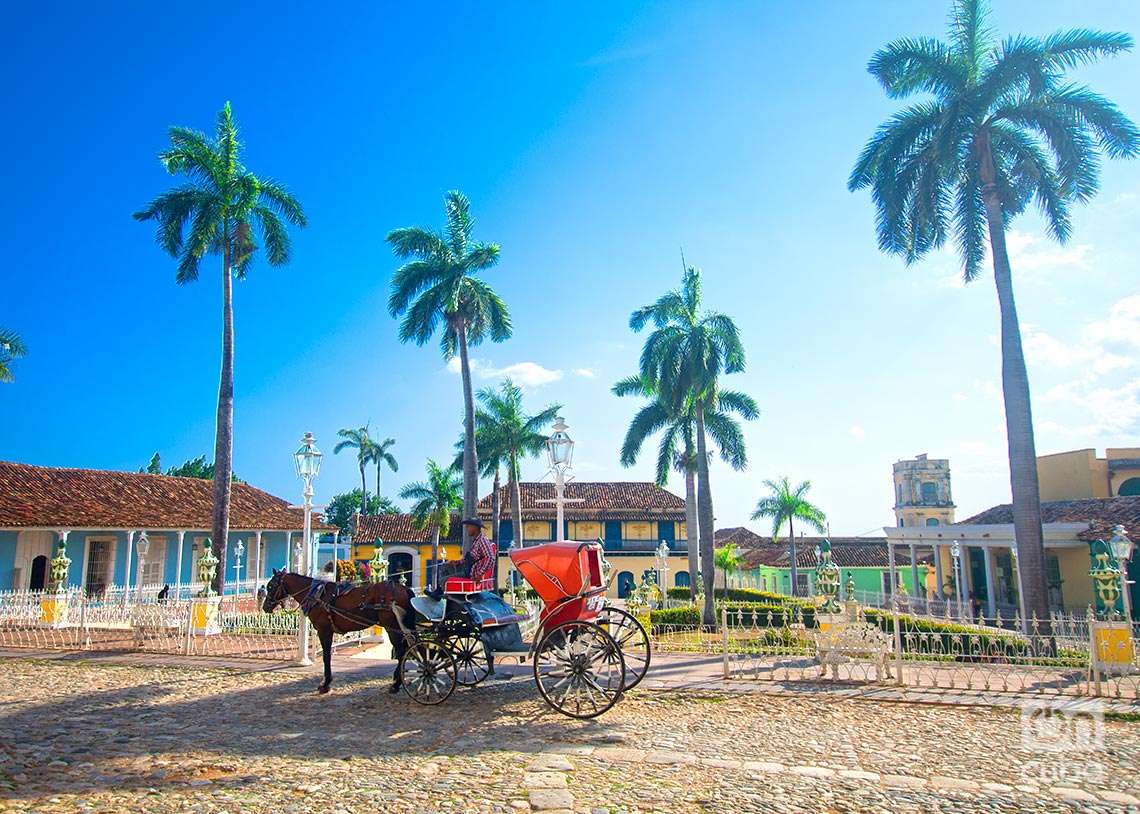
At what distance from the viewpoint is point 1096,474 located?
100 feet

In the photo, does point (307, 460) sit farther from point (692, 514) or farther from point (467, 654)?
point (692, 514)

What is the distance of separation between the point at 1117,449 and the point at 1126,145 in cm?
2055

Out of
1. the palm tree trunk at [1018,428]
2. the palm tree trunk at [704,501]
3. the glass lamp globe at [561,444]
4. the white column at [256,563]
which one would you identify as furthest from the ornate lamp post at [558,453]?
the white column at [256,563]

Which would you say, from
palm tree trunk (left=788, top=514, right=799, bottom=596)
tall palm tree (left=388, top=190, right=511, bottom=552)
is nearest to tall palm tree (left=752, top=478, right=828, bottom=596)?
palm tree trunk (left=788, top=514, right=799, bottom=596)

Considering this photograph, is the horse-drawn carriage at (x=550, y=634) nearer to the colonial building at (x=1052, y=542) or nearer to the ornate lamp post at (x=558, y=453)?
the ornate lamp post at (x=558, y=453)

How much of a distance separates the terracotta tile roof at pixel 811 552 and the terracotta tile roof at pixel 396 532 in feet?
58.3

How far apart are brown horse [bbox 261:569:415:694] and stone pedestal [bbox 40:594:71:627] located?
10.5 meters

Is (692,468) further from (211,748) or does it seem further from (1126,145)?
(211,748)

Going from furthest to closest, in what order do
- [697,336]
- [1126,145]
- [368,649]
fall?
[697,336]
[1126,145]
[368,649]

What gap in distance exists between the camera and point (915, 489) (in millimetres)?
46844

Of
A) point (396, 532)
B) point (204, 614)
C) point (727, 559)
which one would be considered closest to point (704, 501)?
point (727, 559)

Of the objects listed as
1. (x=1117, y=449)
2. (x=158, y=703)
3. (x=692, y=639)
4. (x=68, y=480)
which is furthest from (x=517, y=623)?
(x=1117, y=449)

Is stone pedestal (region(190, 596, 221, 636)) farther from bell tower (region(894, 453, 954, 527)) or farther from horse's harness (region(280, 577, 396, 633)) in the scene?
bell tower (region(894, 453, 954, 527))

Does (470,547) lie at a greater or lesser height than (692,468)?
lesser
